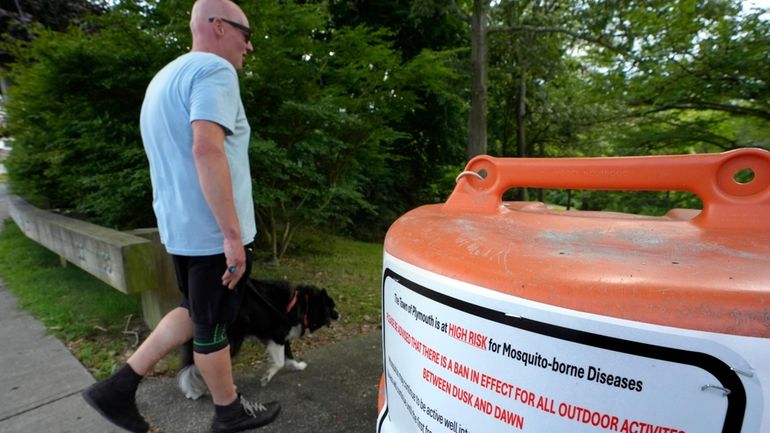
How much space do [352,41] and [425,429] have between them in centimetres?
489

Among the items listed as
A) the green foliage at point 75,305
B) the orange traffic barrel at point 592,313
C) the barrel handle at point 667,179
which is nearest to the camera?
the orange traffic barrel at point 592,313

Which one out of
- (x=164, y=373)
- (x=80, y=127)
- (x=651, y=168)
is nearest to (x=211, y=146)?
(x=651, y=168)

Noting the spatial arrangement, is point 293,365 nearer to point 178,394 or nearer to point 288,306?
point 288,306

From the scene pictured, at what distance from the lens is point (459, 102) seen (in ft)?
31.9

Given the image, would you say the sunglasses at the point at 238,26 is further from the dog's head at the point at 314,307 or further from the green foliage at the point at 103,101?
the green foliage at the point at 103,101

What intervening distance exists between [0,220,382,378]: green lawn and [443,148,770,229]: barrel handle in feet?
7.64

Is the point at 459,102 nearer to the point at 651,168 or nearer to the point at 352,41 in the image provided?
the point at 352,41

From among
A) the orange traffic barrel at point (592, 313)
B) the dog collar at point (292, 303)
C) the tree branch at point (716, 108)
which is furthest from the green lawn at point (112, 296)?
the tree branch at point (716, 108)

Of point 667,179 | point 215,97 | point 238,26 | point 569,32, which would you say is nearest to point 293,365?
point 215,97

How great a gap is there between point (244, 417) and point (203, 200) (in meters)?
1.11

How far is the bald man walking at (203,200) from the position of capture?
1.80 meters

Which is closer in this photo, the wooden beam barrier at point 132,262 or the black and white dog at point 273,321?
the black and white dog at point 273,321

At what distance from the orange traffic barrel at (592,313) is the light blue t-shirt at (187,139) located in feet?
3.28

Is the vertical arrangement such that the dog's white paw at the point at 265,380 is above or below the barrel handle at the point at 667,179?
below
